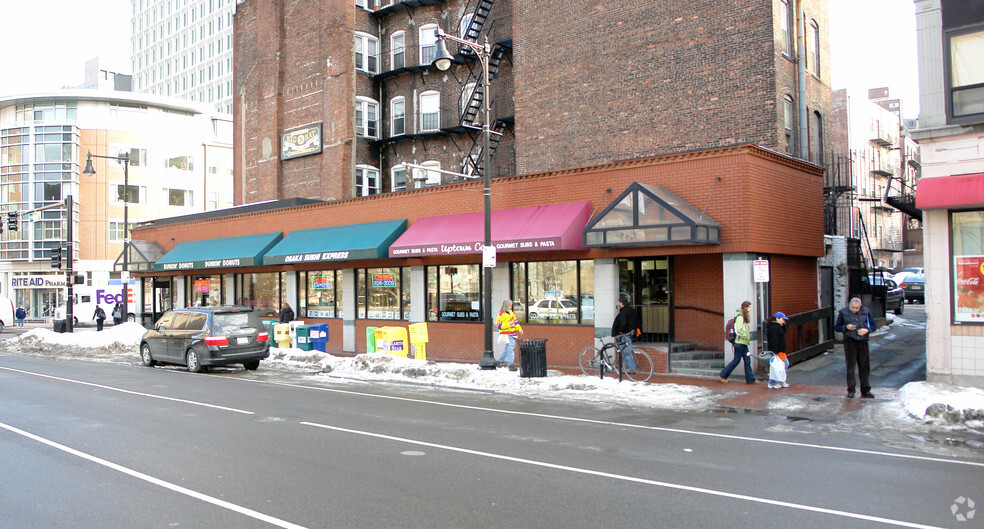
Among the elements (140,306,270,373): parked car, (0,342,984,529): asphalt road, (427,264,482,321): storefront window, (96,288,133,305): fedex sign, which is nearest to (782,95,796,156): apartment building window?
(427,264,482,321): storefront window

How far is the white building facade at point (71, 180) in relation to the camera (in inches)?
2281

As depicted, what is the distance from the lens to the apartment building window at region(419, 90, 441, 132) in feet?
→ 99.8

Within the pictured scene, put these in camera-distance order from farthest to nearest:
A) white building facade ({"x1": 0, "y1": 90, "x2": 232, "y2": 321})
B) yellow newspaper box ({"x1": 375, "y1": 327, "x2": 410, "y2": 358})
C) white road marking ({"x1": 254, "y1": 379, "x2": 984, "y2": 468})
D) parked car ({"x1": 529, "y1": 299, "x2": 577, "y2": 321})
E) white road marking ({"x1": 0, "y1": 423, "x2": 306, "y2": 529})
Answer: white building facade ({"x1": 0, "y1": 90, "x2": 232, "y2": 321})
yellow newspaper box ({"x1": 375, "y1": 327, "x2": 410, "y2": 358})
parked car ({"x1": 529, "y1": 299, "x2": 577, "y2": 321})
white road marking ({"x1": 254, "y1": 379, "x2": 984, "y2": 468})
white road marking ({"x1": 0, "y1": 423, "x2": 306, "y2": 529})

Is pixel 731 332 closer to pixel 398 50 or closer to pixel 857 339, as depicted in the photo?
pixel 857 339

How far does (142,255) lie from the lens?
106 feet

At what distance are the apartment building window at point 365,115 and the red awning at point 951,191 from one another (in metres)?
23.8

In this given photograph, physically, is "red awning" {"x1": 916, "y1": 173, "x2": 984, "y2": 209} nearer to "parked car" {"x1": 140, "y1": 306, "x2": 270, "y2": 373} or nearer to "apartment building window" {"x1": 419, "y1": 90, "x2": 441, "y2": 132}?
"parked car" {"x1": 140, "y1": 306, "x2": 270, "y2": 373}

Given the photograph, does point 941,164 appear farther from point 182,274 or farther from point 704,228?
point 182,274

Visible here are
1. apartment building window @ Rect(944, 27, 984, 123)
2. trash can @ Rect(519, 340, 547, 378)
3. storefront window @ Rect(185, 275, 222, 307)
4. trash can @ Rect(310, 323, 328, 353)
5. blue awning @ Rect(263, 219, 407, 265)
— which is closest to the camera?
apartment building window @ Rect(944, 27, 984, 123)

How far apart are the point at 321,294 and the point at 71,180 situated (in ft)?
141

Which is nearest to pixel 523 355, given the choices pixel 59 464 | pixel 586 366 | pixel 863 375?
pixel 586 366

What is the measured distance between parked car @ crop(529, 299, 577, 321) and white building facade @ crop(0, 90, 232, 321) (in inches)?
1931

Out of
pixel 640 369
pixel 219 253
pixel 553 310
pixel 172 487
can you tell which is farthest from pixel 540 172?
pixel 219 253

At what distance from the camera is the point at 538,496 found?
6.80m
